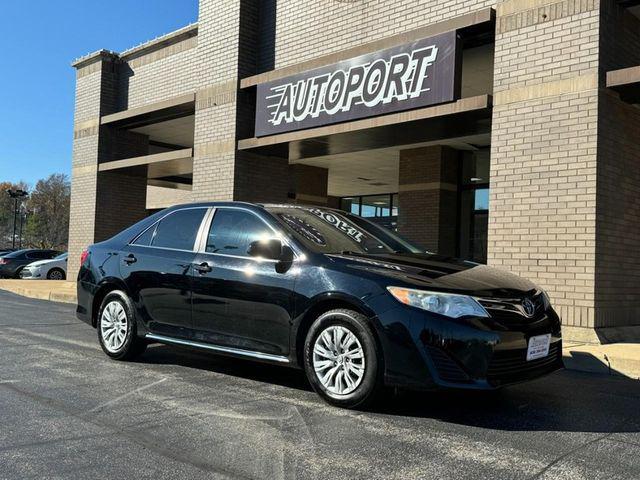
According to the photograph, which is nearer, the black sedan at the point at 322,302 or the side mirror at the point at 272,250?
the black sedan at the point at 322,302

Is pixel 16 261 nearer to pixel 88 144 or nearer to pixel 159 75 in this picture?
pixel 88 144

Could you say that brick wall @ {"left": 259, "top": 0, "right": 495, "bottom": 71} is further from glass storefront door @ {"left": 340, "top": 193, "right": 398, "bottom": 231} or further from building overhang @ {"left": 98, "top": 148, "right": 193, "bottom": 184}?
glass storefront door @ {"left": 340, "top": 193, "right": 398, "bottom": 231}

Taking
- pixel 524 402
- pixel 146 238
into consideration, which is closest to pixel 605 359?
pixel 524 402

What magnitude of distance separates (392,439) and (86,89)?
16284 mm

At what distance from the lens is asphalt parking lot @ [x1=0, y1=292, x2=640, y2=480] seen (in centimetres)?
341

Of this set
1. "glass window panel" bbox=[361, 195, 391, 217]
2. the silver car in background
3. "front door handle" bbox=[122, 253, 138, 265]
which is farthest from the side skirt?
the silver car in background

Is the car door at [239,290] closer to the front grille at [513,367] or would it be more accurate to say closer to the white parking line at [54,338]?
the front grille at [513,367]

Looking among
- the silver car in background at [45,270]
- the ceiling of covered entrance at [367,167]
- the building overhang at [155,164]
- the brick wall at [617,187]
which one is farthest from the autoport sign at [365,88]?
the silver car in background at [45,270]

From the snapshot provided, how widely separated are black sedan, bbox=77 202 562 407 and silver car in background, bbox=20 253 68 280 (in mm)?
17115

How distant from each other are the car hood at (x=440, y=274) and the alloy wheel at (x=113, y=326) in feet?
8.87

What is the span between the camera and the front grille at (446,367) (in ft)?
13.7

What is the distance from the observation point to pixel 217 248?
5676 millimetres

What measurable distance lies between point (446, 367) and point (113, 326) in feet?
12.5

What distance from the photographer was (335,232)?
550 cm
